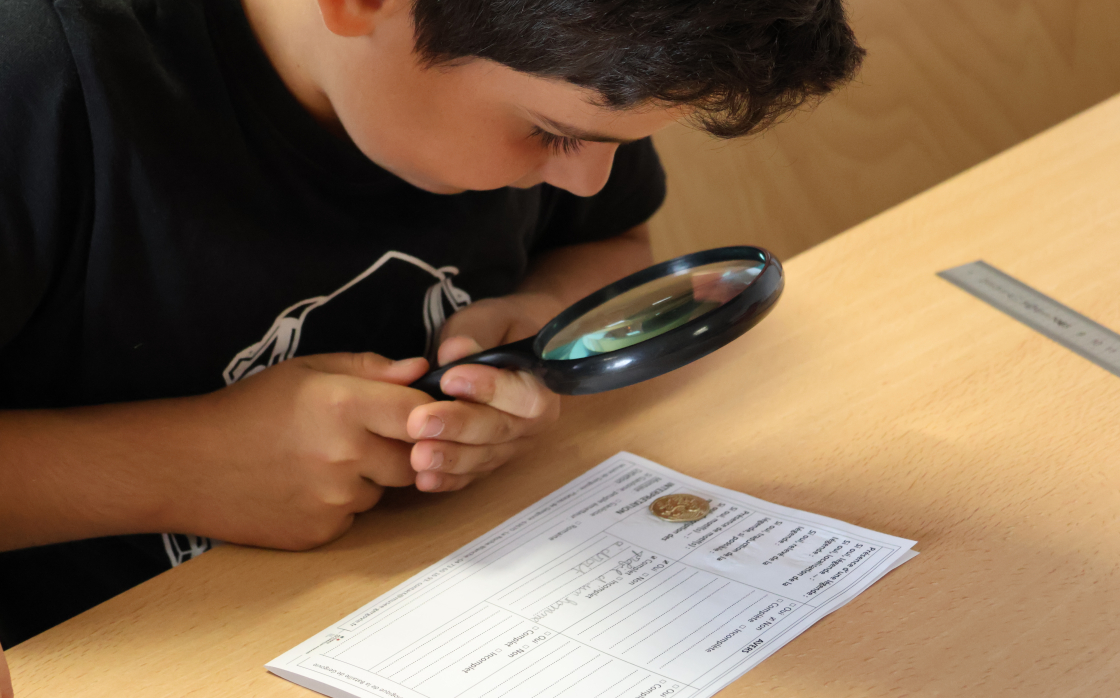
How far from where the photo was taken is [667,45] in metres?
0.55

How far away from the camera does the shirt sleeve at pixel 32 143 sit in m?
0.69

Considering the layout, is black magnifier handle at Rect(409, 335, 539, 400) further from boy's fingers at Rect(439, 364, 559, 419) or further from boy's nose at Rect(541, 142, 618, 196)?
boy's nose at Rect(541, 142, 618, 196)

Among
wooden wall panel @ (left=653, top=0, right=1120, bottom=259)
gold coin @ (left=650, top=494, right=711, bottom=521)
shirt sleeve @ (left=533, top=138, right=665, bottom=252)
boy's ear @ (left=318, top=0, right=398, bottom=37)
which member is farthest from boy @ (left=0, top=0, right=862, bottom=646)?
wooden wall panel @ (left=653, top=0, right=1120, bottom=259)

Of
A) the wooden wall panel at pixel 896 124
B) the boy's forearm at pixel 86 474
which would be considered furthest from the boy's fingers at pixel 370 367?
the wooden wall panel at pixel 896 124

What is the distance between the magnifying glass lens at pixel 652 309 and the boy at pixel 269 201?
0.05 m

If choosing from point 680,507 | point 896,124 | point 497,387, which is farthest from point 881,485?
point 896,124

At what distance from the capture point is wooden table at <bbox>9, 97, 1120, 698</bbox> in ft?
1.67

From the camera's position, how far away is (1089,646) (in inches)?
19.2

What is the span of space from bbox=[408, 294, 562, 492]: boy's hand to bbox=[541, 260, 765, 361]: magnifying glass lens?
42 millimetres

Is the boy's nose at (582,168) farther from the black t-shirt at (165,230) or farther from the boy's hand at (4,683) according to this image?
the boy's hand at (4,683)

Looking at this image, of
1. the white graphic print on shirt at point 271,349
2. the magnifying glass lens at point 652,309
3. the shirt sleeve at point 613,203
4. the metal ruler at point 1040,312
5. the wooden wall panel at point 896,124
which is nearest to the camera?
the magnifying glass lens at point 652,309

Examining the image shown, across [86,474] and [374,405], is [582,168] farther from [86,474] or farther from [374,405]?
[86,474]

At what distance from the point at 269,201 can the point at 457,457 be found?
11.6 inches

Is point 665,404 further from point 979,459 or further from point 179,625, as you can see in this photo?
point 179,625
